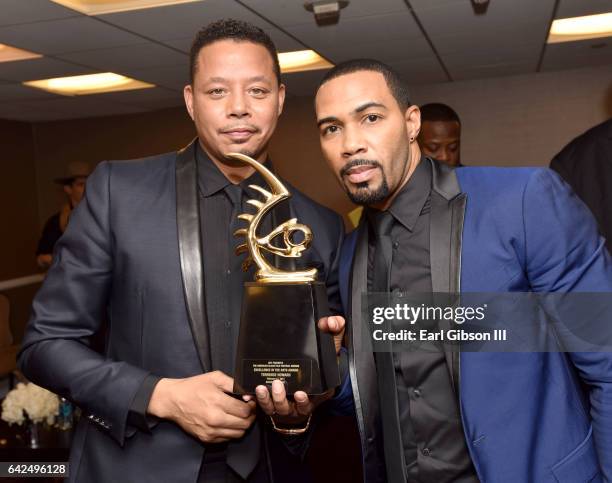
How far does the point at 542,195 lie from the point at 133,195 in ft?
2.88

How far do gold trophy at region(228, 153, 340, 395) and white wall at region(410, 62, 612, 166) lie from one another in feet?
21.4

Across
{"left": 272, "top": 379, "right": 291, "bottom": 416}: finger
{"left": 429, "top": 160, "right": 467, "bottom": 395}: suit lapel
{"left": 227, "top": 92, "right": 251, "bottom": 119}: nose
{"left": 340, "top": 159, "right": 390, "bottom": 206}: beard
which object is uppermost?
{"left": 227, "top": 92, "right": 251, "bottom": 119}: nose

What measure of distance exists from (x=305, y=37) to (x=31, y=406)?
9.77ft

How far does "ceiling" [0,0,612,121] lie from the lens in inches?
154

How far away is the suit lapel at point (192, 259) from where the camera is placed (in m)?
1.37

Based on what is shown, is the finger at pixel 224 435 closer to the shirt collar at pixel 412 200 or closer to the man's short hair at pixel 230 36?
the shirt collar at pixel 412 200

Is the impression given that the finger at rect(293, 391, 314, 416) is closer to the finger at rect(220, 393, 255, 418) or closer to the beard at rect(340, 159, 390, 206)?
the finger at rect(220, 393, 255, 418)

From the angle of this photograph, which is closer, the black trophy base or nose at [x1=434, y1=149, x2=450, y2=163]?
the black trophy base

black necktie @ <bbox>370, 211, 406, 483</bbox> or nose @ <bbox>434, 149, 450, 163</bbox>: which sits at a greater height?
nose @ <bbox>434, 149, 450, 163</bbox>

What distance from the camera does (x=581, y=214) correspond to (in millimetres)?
1449

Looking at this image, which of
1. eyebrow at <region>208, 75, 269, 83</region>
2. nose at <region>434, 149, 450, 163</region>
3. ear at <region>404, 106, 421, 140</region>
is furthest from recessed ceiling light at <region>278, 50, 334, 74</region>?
Answer: eyebrow at <region>208, 75, 269, 83</region>

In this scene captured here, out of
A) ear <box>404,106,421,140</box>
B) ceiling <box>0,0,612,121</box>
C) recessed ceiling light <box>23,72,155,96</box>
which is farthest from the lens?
recessed ceiling light <box>23,72,155,96</box>

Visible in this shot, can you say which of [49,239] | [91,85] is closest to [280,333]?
[49,239]

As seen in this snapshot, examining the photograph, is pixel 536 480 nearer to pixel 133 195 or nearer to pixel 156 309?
pixel 156 309
